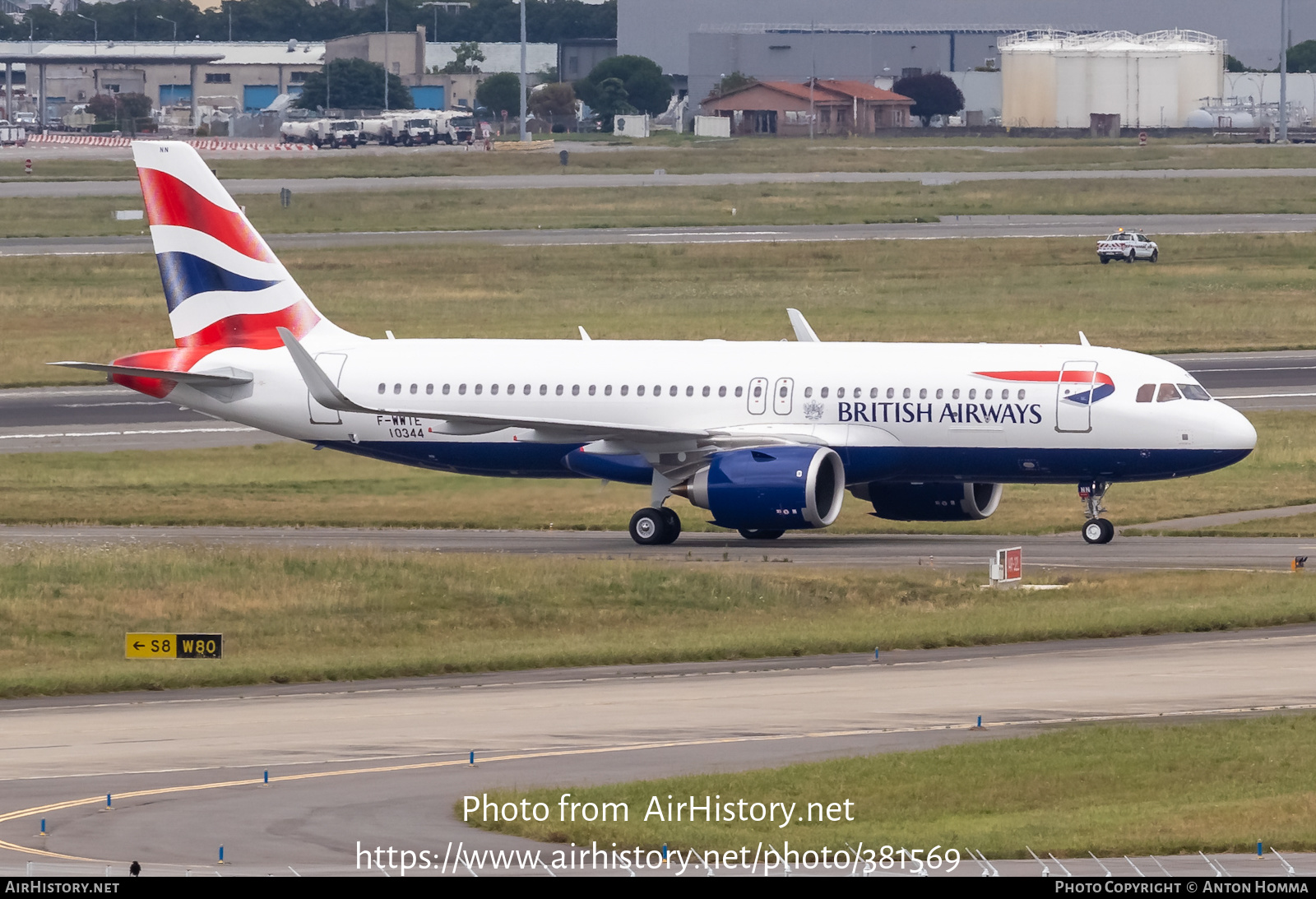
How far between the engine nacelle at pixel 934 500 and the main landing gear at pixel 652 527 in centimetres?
499

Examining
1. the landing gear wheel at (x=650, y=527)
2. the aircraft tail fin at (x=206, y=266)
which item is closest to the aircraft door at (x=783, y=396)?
the landing gear wheel at (x=650, y=527)

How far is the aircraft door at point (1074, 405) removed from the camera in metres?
48.9

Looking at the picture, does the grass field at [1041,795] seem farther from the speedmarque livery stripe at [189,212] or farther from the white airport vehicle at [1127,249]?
the white airport vehicle at [1127,249]

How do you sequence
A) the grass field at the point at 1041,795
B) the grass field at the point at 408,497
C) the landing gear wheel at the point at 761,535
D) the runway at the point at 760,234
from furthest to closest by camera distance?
the runway at the point at 760,234 → the grass field at the point at 408,497 → the landing gear wheel at the point at 761,535 → the grass field at the point at 1041,795

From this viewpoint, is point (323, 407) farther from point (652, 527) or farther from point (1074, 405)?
point (1074, 405)

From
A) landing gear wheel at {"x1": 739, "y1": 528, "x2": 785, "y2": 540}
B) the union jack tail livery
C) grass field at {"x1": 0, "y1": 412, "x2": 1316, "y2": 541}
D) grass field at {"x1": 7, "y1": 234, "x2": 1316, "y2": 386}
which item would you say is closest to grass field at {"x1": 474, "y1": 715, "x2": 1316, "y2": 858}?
landing gear wheel at {"x1": 739, "y1": 528, "x2": 785, "y2": 540}

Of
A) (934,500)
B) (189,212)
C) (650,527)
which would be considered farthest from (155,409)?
(934,500)

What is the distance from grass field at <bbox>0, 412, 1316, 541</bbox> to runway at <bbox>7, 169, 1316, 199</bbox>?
298ft

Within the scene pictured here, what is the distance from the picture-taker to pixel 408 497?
57.2 meters

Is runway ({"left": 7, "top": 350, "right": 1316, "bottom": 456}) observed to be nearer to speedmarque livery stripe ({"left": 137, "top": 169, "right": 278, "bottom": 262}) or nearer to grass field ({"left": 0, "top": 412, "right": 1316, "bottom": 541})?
grass field ({"left": 0, "top": 412, "right": 1316, "bottom": 541})

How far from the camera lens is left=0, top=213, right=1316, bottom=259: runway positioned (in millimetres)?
125000

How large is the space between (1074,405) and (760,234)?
83953 millimetres

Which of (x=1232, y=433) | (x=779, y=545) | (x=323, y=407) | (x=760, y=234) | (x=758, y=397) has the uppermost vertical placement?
(x=760, y=234)
